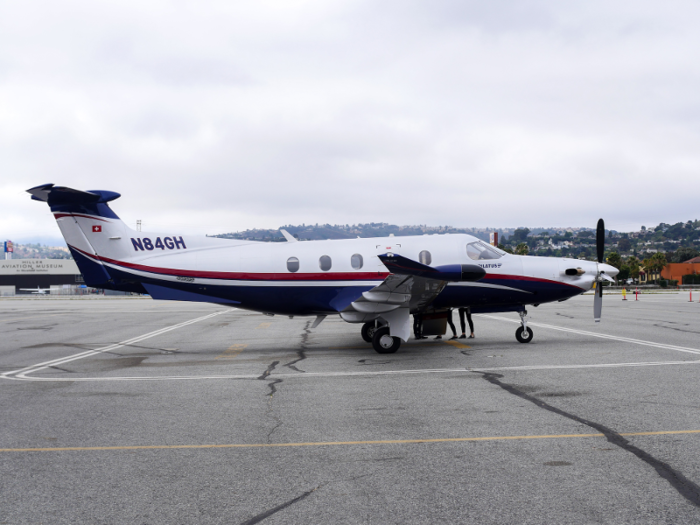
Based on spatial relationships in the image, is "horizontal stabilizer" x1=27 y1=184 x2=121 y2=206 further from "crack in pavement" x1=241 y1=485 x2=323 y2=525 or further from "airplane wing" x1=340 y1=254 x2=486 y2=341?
"crack in pavement" x1=241 y1=485 x2=323 y2=525

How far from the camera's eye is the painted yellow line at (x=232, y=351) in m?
14.1

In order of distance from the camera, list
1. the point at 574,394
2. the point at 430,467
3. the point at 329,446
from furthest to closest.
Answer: the point at 574,394, the point at 329,446, the point at 430,467

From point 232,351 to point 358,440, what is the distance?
9814 mm

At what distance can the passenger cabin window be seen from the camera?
15.2 m

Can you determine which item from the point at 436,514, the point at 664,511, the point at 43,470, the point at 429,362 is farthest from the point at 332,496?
the point at 429,362

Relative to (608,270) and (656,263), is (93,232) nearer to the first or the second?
(608,270)

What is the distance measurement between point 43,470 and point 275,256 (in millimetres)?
10084

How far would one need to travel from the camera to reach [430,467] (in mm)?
5066

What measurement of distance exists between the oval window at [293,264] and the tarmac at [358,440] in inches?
118

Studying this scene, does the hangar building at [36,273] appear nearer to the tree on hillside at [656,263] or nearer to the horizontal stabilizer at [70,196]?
the horizontal stabilizer at [70,196]

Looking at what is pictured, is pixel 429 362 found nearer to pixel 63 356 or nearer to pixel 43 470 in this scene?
pixel 43 470

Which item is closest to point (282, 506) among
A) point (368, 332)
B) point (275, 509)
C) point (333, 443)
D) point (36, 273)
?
point (275, 509)

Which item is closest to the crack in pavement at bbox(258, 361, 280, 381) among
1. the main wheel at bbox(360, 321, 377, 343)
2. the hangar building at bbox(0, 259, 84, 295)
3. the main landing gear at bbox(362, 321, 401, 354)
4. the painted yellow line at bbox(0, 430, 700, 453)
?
the main landing gear at bbox(362, 321, 401, 354)

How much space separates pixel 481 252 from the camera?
15320 millimetres
